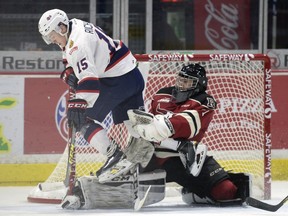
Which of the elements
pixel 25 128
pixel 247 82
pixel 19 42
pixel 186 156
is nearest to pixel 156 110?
pixel 186 156

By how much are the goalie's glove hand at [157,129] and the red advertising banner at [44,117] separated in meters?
2.08

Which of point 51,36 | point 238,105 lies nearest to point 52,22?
point 51,36

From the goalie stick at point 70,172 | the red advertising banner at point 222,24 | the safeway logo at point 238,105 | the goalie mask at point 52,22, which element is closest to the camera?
the goalie mask at point 52,22

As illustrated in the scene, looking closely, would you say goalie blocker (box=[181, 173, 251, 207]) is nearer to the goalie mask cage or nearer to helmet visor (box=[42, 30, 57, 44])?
the goalie mask cage

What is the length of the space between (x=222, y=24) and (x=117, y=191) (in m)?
2.93

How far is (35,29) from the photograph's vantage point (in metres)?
7.98

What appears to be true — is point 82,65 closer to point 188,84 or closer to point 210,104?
point 188,84

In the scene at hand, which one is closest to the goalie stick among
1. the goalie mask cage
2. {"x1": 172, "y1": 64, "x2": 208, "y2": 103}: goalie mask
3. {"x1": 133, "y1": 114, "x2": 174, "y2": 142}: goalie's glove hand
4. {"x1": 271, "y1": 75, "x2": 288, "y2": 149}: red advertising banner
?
the goalie mask cage

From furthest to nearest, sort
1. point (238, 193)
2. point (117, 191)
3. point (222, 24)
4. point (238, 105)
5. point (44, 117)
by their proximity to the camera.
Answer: point (222, 24) → point (44, 117) → point (238, 105) → point (238, 193) → point (117, 191)

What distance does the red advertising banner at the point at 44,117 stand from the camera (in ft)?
24.3

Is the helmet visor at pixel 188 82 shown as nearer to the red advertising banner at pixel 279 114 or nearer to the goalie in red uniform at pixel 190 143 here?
the goalie in red uniform at pixel 190 143

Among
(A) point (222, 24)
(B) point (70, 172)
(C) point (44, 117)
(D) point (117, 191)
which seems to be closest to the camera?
(D) point (117, 191)

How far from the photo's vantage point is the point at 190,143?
550 centimetres

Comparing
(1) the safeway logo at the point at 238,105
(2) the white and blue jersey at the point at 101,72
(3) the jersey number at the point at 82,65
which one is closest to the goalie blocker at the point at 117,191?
(2) the white and blue jersey at the point at 101,72
